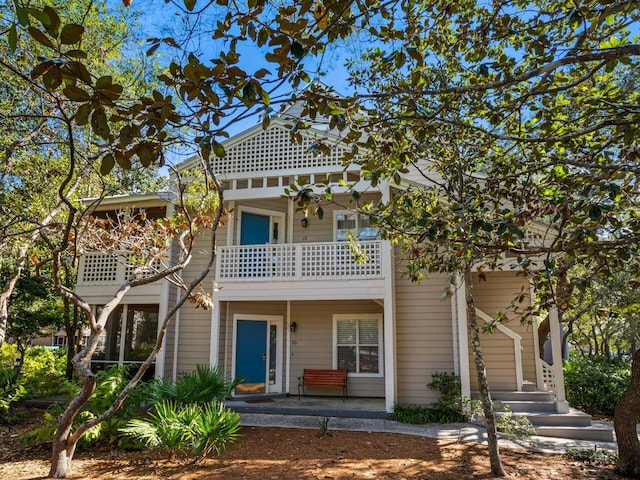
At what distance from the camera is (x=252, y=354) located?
531 inches

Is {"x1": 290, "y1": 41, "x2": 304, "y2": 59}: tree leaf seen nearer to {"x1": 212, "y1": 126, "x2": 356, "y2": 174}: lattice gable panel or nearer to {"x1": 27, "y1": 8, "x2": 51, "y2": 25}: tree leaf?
{"x1": 27, "y1": 8, "x2": 51, "y2": 25}: tree leaf

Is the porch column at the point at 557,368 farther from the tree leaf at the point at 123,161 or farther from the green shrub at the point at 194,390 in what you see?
the tree leaf at the point at 123,161

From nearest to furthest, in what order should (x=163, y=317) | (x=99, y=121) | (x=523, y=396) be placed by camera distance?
(x=99, y=121) → (x=523, y=396) → (x=163, y=317)

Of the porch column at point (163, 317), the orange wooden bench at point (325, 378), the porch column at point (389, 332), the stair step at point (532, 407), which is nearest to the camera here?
the stair step at point (532, 407)

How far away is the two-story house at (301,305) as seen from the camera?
11891mm

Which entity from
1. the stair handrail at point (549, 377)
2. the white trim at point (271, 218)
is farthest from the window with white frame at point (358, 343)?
the stair handrail at point (549, 377)

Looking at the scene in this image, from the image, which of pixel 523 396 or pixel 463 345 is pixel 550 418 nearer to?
pixel 523 396

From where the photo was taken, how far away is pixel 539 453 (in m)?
8.09

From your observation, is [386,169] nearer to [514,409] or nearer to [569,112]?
[569,112]

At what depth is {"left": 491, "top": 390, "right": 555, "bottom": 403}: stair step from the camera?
1078cm

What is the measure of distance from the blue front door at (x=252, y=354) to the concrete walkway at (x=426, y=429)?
2007 mm

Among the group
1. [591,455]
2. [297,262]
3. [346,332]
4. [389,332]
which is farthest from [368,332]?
[591,455]

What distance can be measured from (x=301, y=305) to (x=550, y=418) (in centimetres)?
726

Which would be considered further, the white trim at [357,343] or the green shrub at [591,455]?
the white trim at [357,343]
